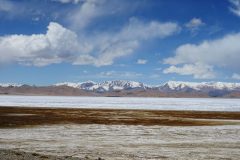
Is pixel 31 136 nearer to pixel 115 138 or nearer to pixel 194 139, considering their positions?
pixel 115 138

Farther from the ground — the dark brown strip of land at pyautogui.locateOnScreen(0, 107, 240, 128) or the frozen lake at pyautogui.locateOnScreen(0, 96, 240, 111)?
the frozen lake at pyautogui.locateOnScreen(0, 96, 240, 111)

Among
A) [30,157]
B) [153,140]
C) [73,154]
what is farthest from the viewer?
[153,140]

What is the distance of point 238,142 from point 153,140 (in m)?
4.50

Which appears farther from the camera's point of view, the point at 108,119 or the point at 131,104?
the point at 131,104

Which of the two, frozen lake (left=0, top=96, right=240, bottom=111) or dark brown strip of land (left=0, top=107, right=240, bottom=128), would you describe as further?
frozen lake (left=0, top=96, right=240, bottom=111)

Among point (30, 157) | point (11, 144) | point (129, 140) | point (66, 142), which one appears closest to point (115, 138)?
point (129, 140)

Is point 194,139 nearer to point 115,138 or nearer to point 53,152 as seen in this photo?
point 115,138

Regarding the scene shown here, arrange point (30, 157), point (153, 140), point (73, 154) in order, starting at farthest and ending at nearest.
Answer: point (153, 140) → point (73, 154) → point (30, 157)

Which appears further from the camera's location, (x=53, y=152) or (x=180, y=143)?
(x=180, y=143)

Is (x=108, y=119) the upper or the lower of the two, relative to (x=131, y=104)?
lower

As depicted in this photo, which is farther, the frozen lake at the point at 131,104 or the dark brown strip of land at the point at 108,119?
the frozen lake at the point at 131,104

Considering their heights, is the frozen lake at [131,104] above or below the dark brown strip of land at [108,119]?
above

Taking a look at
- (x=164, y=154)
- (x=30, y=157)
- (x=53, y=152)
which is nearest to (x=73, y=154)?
(x=53, y=152)

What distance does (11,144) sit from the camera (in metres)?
19.9
